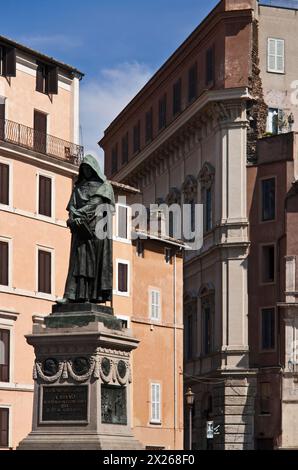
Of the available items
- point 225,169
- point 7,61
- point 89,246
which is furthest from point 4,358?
point 89,246

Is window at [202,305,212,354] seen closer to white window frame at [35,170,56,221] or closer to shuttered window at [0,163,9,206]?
white window frame at [35,170,56,221]

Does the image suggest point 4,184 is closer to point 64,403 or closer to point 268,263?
point 268,263

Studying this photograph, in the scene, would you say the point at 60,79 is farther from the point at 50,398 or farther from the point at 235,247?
the point at 50,398

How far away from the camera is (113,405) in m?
27.8

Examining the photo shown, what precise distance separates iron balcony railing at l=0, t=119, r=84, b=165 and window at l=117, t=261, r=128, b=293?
5681 millimetres

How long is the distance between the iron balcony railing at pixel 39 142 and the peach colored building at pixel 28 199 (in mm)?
46

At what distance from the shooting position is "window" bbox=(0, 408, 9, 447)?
58.6 m

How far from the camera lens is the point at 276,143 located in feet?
267

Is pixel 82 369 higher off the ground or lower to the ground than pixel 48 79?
lower

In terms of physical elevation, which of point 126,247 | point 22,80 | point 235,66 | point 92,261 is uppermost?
point 235,66

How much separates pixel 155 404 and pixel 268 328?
42.3ft

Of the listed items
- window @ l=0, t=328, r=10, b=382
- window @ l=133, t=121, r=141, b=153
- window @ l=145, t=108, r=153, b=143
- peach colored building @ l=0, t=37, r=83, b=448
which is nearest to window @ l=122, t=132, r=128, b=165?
window @ l=133, t=121, r=141, b=153
